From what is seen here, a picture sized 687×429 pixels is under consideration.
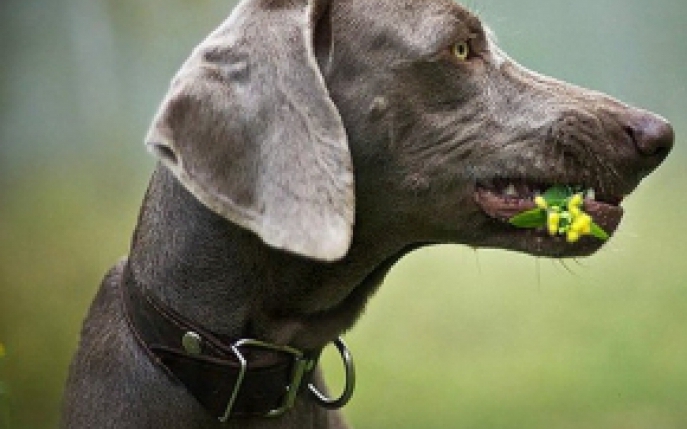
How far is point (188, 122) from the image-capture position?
1310 millimetres

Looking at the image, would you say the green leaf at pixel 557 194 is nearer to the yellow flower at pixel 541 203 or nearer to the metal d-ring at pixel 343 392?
the yellow flower at pixel 541 203

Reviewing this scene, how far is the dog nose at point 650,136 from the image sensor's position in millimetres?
1420

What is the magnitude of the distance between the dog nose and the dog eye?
24cm

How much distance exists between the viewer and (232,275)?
58.2 inches

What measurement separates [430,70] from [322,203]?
0.27 m

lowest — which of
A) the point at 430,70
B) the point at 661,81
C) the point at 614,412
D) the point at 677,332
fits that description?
the point at 614,412

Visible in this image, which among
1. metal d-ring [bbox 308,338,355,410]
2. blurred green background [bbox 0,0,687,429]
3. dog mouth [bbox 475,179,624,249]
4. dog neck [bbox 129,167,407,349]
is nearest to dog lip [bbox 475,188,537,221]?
dog mouth [bbox 475,179,624,249]

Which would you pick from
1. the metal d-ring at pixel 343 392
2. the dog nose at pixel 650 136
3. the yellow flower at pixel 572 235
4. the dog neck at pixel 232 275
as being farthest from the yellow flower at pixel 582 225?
the metal d-ring at pixel 343 392

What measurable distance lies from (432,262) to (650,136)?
1013mm

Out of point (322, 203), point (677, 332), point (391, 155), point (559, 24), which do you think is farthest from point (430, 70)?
point (677, 332)

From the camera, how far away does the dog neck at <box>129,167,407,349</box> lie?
1473mm

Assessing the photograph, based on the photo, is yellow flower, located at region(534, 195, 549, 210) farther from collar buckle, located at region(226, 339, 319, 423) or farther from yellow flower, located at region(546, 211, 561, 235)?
collar buckle, located at region(226, 339, 319, 423)

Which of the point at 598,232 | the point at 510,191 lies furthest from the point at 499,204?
the point at 598,232

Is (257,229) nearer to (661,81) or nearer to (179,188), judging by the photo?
(179,188)
